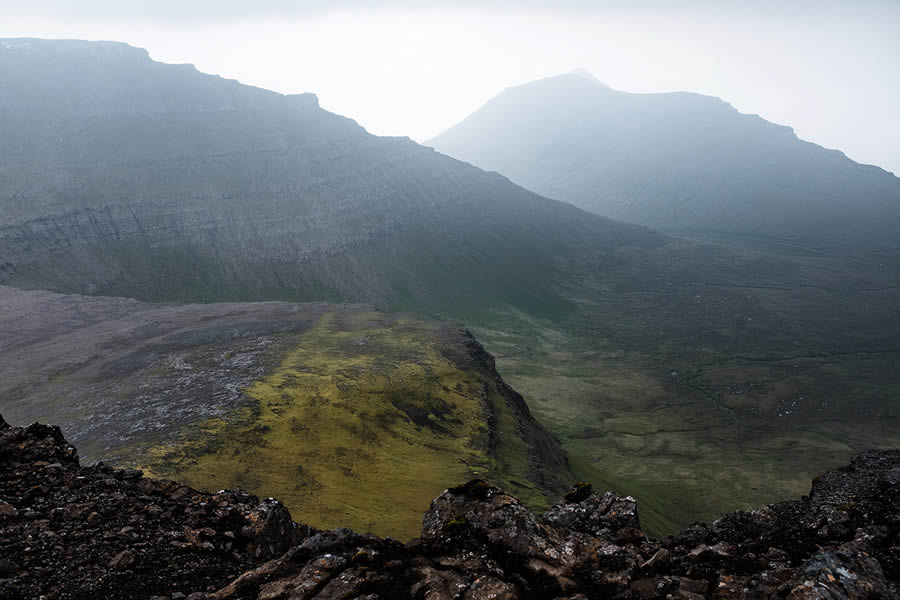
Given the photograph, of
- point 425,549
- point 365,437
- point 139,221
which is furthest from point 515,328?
A: point 425,549

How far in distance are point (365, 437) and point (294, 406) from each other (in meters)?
9.06

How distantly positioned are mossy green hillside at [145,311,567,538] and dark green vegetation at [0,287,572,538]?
20 centimetres

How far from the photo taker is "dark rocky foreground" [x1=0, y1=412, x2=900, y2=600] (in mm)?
14438

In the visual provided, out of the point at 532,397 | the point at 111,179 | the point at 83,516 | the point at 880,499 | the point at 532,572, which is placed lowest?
the point at 532,397

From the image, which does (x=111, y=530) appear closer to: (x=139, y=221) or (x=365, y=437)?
(x=365, y=437)

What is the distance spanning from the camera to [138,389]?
65062 mm

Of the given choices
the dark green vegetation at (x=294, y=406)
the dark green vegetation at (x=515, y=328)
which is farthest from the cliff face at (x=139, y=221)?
the dark green vegetation at (x=294, y=406)

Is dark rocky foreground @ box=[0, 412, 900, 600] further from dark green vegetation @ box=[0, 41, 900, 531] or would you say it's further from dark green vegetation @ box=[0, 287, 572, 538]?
dark green vegetation @ box=[0, 41, 900, 531]

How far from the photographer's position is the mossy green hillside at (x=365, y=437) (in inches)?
1836

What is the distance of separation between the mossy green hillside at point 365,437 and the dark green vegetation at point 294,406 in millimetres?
196

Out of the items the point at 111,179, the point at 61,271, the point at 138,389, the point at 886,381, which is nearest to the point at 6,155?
the point at 111,179

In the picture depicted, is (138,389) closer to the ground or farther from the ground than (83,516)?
closer to the ground

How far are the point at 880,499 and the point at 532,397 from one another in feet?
381

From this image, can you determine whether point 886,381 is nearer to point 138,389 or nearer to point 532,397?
point 532,397
